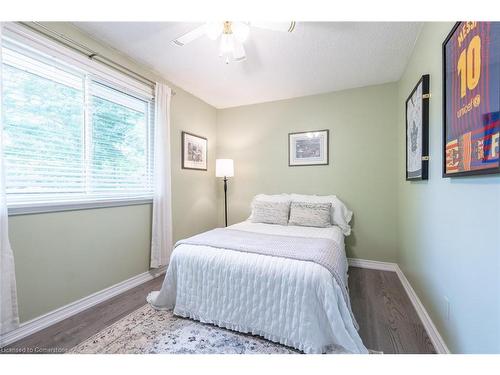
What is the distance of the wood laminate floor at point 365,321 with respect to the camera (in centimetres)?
146

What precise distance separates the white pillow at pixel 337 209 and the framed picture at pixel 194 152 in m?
1.50

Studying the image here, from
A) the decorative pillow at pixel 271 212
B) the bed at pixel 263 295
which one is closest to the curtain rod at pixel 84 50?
the bed at pixel 263 295

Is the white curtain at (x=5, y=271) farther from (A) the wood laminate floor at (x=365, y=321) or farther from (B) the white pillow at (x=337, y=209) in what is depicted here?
(B) the white pillow at (x=337, y=209)

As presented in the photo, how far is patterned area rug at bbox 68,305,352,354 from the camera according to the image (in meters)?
1.42

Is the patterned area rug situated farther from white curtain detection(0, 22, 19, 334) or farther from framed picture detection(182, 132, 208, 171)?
framed picture detection(182, 132, 208, 171)

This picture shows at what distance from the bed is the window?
101cm

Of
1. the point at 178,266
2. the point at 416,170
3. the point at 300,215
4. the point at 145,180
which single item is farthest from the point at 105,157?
the point at 416,170

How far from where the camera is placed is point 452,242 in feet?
4.10

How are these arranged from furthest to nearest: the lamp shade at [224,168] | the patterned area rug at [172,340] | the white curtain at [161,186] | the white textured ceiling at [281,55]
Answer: the lamp shade at [224,168]
the white curtain at [161,186]
the white textured ceiling at [281,55]
the patterned area rug at [172,340]

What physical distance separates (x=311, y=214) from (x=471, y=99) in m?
1.81

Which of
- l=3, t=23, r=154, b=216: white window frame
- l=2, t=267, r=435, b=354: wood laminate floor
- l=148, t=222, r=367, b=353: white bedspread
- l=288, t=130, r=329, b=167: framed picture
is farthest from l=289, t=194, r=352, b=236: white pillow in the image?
l=3, t=23, r=154, b=216: white window frame

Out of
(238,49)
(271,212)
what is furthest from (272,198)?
(238,49)

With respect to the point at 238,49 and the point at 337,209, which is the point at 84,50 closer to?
the point at 238,49
